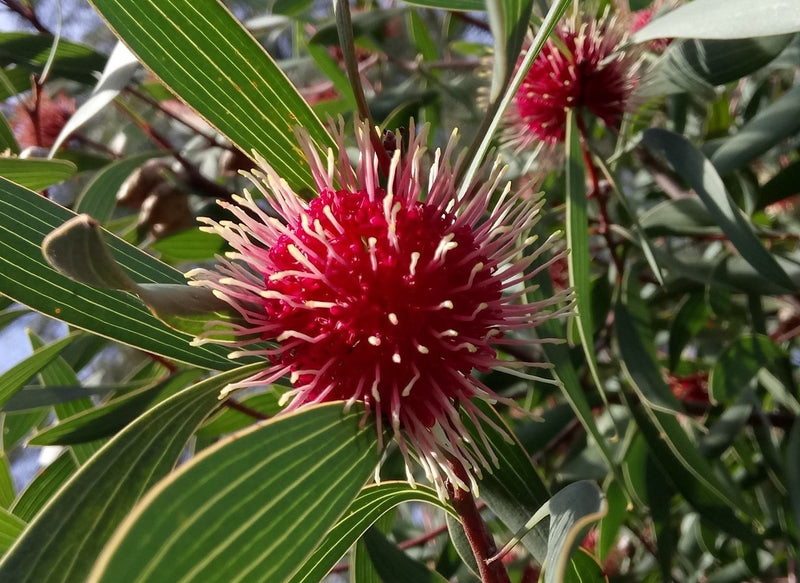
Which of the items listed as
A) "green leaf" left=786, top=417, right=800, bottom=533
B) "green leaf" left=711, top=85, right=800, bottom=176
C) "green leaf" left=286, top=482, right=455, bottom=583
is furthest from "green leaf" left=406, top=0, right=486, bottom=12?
"green leaf" left=786, top=417, right=800, bottom=533

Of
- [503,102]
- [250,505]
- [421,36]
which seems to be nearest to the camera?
[250,505]

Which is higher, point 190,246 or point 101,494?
point 101,494

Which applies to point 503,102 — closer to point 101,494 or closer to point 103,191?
point 101,494

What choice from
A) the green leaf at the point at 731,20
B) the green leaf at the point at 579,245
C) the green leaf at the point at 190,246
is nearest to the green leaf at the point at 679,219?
the green leaf at the point at 579,245

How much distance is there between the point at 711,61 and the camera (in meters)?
1.05

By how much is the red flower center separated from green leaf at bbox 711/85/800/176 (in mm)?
643

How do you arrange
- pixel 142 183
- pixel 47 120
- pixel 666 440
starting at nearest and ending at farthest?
1. pixel 666 440
2. pixel 142 183
3. pixel 47 120

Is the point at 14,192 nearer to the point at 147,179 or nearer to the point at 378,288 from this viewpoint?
the point at 378,288

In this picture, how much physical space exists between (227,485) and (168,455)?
155 millimetres

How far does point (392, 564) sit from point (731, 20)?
28.8 inches

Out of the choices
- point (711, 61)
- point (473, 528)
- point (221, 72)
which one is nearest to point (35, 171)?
point (221, 72)

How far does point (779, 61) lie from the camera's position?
1.23m

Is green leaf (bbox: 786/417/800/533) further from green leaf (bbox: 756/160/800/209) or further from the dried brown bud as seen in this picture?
the dried brown bud

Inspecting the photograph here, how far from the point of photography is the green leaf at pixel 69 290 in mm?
674
